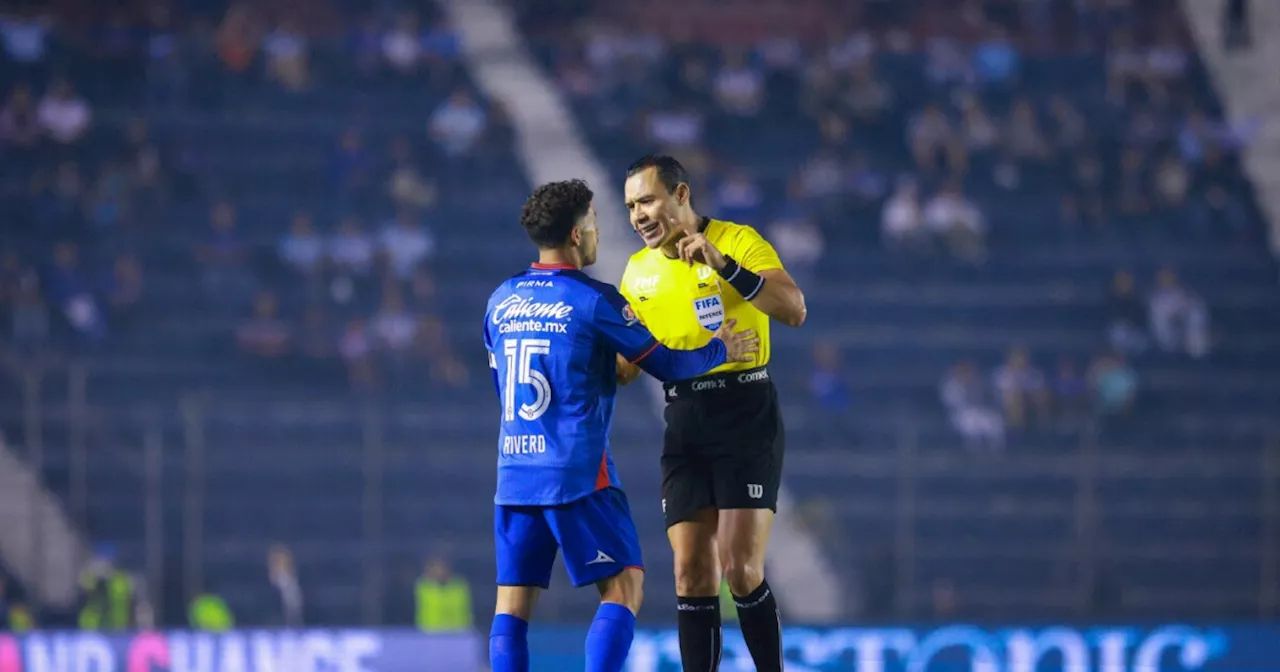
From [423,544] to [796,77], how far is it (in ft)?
29.8

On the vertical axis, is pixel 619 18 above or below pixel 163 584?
above

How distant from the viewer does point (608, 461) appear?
21.7ft

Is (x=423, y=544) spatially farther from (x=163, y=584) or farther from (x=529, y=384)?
(x=529, y=384)

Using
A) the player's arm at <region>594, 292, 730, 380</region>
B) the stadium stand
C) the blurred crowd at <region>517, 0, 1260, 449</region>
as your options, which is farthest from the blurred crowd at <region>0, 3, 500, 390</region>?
the player's arm at <region>594, 292, 730, 380</region>

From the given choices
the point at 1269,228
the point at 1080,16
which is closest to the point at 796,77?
the point at 1080,16

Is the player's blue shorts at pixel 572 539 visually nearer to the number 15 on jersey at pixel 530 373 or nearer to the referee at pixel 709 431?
the number 15 on jersey at pixel 530 373

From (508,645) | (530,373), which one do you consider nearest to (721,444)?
(530,373)

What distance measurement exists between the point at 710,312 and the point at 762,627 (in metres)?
1.27

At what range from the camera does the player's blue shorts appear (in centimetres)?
649

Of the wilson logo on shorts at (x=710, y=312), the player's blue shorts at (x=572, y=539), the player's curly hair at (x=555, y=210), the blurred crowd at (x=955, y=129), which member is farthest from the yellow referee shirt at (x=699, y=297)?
the blurred crowd at (x=955, y=129)

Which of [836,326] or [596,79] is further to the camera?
[596,79]

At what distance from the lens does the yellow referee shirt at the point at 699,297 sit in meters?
7.15

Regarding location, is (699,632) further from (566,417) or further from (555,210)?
(555,210)

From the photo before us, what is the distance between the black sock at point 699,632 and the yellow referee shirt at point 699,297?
3.10 feet
